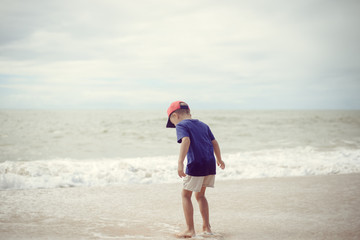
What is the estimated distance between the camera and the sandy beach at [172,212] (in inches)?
130

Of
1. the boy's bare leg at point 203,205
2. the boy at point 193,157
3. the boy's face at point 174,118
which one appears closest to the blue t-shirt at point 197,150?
the boy at point 193,157

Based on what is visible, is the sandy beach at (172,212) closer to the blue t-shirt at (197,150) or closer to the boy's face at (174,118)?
the blue t-shirt at (197,150)

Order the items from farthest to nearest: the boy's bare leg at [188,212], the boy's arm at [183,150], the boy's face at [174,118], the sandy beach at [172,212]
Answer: the sandy beach at [172,212]
the boy's face at [174,118]
the boy's bare leg at [188,212]
the boy's arm at [183,150]

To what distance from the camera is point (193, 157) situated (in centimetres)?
299

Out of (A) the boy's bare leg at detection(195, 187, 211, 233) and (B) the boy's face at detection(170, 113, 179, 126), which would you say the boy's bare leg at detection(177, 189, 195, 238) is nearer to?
(A) the boy's bare leg at detection(195, 187, 211, 233)

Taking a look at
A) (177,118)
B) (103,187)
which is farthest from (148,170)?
(177,118)

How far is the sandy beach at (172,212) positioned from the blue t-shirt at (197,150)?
73cm

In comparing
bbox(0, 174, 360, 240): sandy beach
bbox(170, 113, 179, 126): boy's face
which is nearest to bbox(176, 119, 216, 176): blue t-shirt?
bbox(170, 113, 179, 126): boy's face

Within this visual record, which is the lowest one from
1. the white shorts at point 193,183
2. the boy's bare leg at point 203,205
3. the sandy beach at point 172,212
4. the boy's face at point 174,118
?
the sandy beach at point 172,212

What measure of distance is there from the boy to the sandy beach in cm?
36

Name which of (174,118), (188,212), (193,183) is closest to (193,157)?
(193,183)

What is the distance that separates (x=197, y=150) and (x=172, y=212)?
1550mm

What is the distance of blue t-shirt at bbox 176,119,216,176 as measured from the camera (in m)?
2.99

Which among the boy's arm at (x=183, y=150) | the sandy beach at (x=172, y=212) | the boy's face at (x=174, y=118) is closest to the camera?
the boy's arm at (x=183, y=150)
